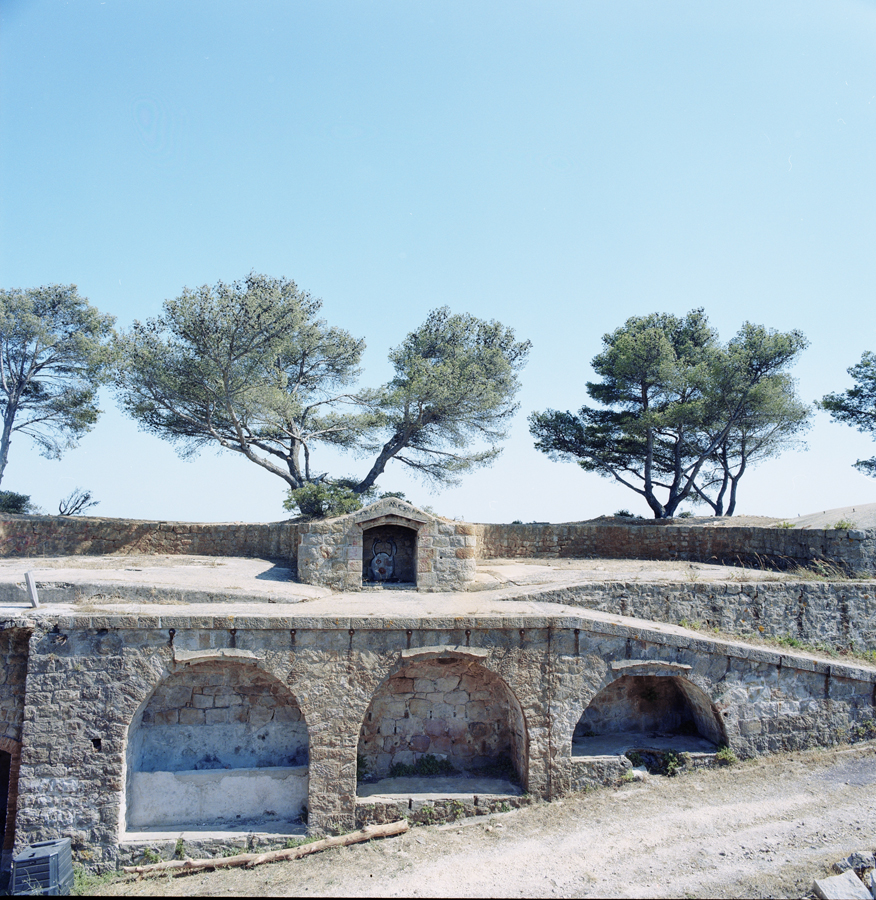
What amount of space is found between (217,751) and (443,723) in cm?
336

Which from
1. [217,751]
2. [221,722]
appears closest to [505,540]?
[221,722]

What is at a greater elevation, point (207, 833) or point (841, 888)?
point (841, 888)

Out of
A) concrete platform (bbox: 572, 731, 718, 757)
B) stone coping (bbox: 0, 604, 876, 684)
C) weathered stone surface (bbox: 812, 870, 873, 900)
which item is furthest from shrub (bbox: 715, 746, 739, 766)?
weathered stone surface (bbox: 812, 870, 873, 900)

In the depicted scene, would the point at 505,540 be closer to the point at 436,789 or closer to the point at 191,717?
the point at 436,789

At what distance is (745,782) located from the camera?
8.51 meters

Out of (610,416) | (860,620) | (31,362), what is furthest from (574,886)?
(31,362)

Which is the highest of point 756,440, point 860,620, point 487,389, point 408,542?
point 487,389

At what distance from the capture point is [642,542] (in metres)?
16.6

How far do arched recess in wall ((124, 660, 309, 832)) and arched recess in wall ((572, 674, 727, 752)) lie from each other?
15.3 feet

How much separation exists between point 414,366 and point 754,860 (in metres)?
15.6

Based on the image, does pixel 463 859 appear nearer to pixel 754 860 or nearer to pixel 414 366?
pixel 754 860

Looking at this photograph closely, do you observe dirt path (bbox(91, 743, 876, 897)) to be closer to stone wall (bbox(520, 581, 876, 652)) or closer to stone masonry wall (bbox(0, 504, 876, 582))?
stone wall (bbox(520, 581, 876, 652))

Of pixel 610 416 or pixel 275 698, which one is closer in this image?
pixel 275 698

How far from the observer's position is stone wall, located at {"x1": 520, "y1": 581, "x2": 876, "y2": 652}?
11117 millimetres
